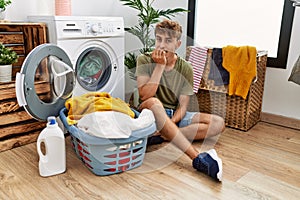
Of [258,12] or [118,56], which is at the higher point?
[258,12]

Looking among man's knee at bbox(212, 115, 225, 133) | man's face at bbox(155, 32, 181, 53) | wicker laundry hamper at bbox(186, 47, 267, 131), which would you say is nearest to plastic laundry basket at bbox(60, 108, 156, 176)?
man's face at bbox(155, 32, 181, 53)

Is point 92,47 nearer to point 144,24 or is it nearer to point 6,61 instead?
point 6,61

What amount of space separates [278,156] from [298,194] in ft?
1.42

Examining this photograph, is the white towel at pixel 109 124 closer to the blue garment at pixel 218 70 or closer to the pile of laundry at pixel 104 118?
the pile of laundry at pixel 104 118

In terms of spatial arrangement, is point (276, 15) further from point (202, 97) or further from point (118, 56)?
point (118, 56)

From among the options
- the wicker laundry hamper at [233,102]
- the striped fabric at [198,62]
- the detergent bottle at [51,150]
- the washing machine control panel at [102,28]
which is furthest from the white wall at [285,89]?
the detergent bottle at [51,150]

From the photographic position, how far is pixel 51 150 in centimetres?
144

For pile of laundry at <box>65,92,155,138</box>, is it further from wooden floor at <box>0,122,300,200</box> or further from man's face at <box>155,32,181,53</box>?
man's face at <box>155,32,181,53</box>

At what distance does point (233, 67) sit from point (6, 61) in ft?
5.04

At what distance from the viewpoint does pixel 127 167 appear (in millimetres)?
1502

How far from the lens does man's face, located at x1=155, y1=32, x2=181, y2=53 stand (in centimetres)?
168

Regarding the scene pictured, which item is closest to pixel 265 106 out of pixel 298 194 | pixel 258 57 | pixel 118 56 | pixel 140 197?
pixel 258 57

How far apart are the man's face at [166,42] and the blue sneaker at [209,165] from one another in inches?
26.5

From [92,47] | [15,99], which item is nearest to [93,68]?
[92,47]
